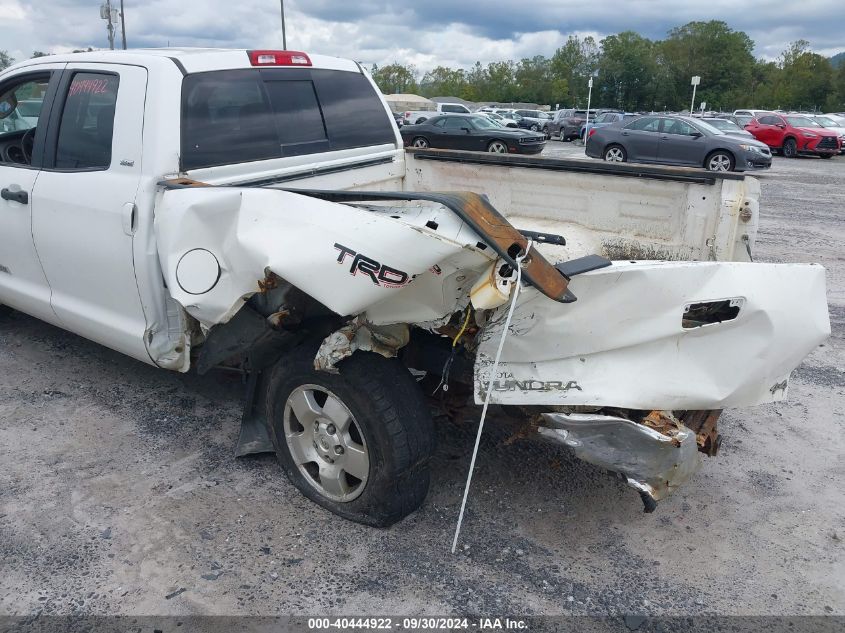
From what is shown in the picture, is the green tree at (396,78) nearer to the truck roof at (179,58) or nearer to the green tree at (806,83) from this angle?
the green tree at (806,83)

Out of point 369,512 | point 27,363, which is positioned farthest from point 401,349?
point 27,363

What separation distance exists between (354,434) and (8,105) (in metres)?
3.59

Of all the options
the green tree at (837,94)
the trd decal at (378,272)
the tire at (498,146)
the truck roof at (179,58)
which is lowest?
the tire at (498,146)

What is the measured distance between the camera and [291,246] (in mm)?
2758

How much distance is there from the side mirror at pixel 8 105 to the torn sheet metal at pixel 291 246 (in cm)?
228

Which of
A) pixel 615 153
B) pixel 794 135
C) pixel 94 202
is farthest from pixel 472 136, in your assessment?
pixel 94 202

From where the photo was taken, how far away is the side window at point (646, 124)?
18869 millimetres

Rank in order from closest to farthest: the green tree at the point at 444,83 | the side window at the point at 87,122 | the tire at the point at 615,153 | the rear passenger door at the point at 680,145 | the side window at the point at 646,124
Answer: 1. the side window at the point at 87,122
2. the rear passenger door at the point at 680,145
3. the side window at the point at 646,124
4. the tire at the point at 615,153
5. the green tree at the point at 444,83

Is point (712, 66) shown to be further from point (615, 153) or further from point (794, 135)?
point (615, 153)

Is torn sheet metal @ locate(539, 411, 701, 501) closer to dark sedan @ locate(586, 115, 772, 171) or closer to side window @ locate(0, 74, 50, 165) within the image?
side window @ locate(0, 74, 50, 165)

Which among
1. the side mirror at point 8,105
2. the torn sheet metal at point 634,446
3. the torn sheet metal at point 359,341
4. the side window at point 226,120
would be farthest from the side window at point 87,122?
the torn sheet metal at point 634,446

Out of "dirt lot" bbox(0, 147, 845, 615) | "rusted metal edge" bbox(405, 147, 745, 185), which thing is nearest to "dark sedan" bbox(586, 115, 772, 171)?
"rusted metal edge" bbox(405, 147, 745, 185)

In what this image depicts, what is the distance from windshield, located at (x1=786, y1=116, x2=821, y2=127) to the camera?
26.7m

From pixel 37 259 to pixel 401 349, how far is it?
2492 mm
